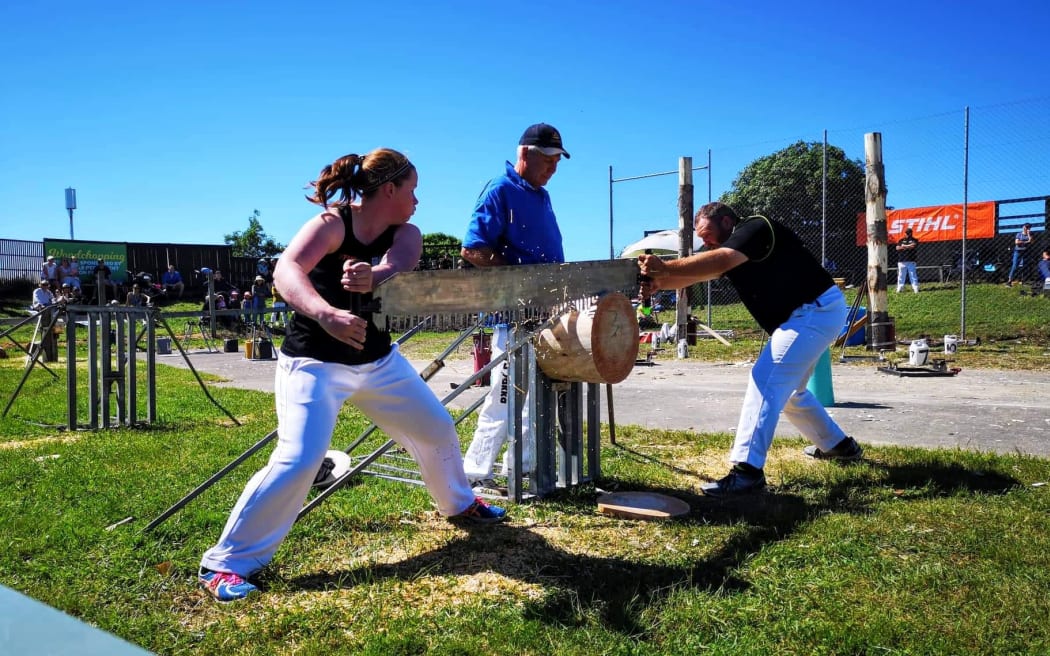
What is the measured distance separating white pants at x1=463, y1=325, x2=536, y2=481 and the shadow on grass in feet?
1.26

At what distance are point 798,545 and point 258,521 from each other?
8.19 ft

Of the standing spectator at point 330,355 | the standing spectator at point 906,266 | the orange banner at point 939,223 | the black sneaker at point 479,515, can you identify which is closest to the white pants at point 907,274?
the standing spectator at point 906,266

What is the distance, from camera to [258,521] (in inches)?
132

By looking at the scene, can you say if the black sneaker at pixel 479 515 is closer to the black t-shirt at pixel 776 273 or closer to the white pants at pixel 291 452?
the white pants at pixel 291 452

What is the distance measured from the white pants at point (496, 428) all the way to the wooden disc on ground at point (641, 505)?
1.69ft

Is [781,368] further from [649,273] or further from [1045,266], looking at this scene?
[1045,266]

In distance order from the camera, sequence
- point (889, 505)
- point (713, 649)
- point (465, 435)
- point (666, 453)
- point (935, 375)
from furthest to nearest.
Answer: point (935, 375) → point (465, 435) → point (666, 453) → point (889, 505) → point (713, 649)

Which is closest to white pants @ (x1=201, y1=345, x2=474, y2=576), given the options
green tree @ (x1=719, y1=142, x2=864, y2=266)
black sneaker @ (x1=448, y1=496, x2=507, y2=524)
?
black sneaker @ (x1=448, y1=496, x2=507, y2=524)

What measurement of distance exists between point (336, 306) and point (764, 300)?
9.24 ft

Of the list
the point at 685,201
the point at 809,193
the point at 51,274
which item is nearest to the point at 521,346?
the point at 685,201

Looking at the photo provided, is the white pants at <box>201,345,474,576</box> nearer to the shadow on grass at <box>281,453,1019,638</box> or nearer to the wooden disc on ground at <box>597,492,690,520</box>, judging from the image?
the shadow on grass at <box>281,453,1019,638</box>

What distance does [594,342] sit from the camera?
4.41 meters

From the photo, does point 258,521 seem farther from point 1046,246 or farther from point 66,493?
point 1046,246

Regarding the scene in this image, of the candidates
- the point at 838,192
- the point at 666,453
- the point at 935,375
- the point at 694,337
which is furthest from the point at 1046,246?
the point at 666,453
